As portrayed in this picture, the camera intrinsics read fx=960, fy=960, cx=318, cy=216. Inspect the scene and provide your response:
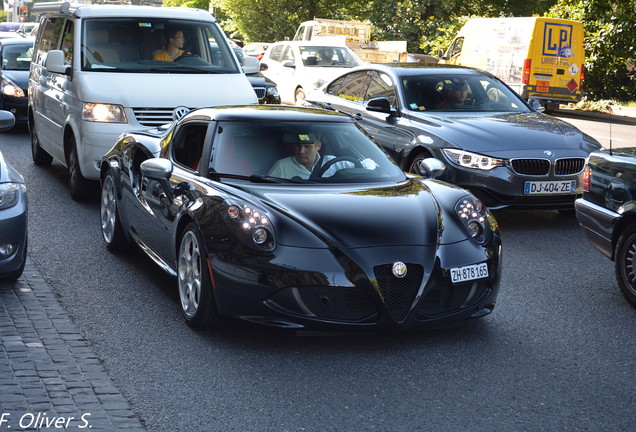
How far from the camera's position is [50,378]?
4.85 metres

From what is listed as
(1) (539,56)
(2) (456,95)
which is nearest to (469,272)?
(2) (456,95)

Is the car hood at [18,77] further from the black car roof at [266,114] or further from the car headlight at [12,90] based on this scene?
the black car roof at [266,114]

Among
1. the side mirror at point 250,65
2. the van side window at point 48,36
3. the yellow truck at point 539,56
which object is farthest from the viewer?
the yellow truck at point 539,56

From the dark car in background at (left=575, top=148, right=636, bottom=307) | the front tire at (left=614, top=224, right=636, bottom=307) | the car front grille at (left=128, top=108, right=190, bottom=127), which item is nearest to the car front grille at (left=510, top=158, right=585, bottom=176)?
the dark car in background at (left=575, top=148, right=636, bottom=307)

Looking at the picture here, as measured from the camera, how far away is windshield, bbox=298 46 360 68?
76.8ft

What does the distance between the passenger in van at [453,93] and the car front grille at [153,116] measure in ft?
9.80

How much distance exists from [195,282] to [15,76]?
509 inches

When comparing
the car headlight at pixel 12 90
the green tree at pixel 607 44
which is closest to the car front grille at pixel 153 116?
the car headlight at pixel 12 90

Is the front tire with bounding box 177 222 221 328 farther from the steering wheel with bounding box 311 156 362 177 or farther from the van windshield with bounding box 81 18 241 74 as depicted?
the van windshield with bounding box 81 18 241 74

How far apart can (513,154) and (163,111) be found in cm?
359

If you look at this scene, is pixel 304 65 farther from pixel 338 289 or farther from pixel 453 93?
pixel 338 289

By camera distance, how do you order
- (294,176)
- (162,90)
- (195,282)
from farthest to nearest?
(162,90) → (294,176) → (195,282)

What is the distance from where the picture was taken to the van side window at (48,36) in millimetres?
11586

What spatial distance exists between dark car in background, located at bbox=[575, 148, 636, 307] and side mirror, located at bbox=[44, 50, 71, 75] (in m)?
5.79
